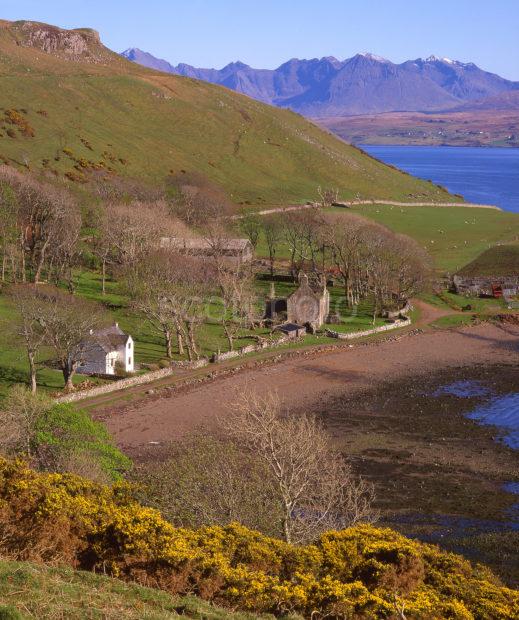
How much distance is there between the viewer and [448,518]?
1375 inches

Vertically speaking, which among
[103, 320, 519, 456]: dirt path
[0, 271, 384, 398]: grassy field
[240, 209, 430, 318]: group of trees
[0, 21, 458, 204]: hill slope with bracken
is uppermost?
[0, 21, 458, 204]: hill slope with bracken

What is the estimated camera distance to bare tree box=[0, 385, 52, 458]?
34.5 meters

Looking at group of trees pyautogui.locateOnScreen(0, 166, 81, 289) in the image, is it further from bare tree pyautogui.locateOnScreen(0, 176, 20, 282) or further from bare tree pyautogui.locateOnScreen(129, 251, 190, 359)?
bare tree pyautogui.locateOnScreen(129, 251, 190, 359)

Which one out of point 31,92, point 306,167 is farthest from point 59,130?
point 306,167

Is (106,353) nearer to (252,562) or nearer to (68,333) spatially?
(68,333)

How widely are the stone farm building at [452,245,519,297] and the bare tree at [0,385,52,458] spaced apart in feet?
191

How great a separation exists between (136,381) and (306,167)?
398 feet

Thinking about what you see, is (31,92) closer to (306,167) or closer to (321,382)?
(306,167)

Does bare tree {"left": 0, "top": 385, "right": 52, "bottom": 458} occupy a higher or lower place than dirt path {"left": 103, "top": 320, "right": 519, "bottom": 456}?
higher

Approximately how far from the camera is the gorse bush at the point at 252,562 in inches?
773

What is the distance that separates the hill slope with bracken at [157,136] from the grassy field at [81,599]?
98661 millimetres

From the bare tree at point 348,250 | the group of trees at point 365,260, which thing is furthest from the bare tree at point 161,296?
the group of trees at point 365,260

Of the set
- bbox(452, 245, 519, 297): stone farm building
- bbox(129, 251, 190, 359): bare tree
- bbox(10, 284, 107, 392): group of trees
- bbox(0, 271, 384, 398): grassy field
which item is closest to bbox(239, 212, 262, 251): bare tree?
bbox(0, 271, 384, 398): grassy field

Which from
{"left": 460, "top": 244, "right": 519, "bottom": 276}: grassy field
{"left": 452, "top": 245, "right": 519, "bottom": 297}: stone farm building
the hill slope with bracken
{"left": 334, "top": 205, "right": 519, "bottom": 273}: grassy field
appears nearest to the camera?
{"left": 452, "top": 245, "right": 519, "bottom": 297}: stone farm building
